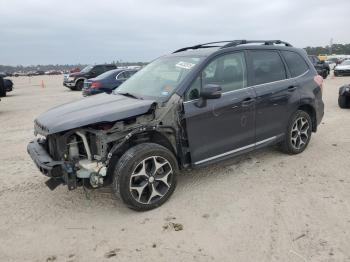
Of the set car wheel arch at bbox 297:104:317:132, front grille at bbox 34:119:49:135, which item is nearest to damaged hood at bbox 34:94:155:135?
front grille at bbox 34:119:49:135

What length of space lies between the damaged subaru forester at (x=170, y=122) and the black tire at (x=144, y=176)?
0.01 metres

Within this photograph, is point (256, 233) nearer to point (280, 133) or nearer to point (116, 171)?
point (116, 171)

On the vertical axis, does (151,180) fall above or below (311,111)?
below

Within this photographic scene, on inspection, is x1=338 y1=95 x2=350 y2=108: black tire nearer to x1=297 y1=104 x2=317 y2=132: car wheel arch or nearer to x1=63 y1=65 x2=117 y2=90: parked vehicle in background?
x1=297 y1=104 x2=317 y2=132: car wheel arch

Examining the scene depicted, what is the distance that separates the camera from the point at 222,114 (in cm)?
447

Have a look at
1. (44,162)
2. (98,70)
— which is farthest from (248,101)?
(98,70)

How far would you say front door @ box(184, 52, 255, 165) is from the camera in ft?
14.0

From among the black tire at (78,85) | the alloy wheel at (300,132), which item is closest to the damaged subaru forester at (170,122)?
the alloy wheel at (300,132)

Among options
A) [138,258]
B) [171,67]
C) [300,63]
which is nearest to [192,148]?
[171,67]

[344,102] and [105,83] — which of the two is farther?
[105,83]

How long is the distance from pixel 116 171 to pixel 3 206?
1.62m

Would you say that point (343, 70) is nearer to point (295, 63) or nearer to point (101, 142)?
point (295, 63)

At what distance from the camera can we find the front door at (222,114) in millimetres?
4273

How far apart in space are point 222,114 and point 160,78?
3.29 ft
